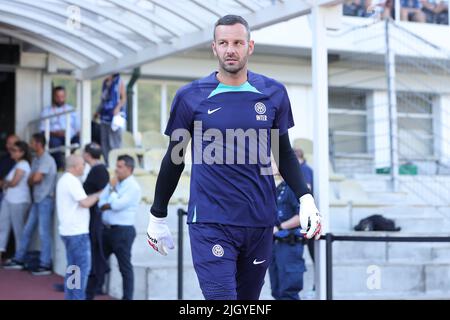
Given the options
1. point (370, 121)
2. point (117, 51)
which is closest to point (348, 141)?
point (370, 121)

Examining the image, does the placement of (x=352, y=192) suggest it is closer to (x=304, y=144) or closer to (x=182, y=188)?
(x=304, y=144)

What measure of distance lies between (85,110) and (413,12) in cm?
853

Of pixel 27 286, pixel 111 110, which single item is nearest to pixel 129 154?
pixel 111 110

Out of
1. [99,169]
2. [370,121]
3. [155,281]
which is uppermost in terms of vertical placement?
[370,121]

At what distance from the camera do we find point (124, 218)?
1037 cm

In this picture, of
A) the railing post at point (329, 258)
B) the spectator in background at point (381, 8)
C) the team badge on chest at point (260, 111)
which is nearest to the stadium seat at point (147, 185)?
the railing post at point (329, 258)

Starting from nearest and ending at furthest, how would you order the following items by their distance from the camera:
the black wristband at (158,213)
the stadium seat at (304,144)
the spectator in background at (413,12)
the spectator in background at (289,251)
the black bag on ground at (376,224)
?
1. the black wristband at (158,213)
2. the spectator in background at (289,251)
3. the black bag on ground at (376,224)
4. the stadium seat at (304,144)
5. the spectator in background at (413,12)

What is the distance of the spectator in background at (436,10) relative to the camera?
18.2m

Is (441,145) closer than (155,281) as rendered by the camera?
No

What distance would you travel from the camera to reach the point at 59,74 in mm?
15281

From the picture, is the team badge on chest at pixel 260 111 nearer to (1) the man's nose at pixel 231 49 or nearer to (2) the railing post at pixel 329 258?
(1) the man's nose at pixel 231 49

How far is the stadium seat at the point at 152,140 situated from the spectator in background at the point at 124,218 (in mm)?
5155
